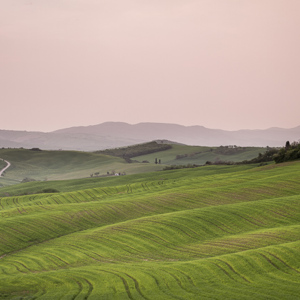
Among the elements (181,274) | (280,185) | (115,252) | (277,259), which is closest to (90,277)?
(181,274)

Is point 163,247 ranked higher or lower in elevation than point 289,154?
lower

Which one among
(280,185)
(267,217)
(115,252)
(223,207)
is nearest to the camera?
(115,252)

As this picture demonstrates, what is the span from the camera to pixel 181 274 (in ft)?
104

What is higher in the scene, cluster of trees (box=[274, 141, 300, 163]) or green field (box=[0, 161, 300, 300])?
cluster of trees (box=[274, 141, 300, 163])

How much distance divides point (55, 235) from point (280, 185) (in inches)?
1332

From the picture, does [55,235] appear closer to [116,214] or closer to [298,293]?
[116,214]

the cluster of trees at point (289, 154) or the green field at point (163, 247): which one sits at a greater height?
the cluster of trees at point (289, 154)

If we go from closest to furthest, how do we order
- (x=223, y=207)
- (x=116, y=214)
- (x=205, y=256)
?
(x=205, y=256) < (x=223, y=207) < (x=116, y=214)

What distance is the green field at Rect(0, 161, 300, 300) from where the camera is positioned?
29109 mm

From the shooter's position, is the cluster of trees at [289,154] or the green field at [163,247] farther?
the cluster of trees at [289,154]

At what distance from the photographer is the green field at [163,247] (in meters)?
29.1

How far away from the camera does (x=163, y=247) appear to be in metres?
43.4

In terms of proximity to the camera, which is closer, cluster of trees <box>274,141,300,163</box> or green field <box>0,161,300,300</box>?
green field <box>0,161,300,300</box>

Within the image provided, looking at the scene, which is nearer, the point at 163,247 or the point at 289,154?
the point at 163,247
